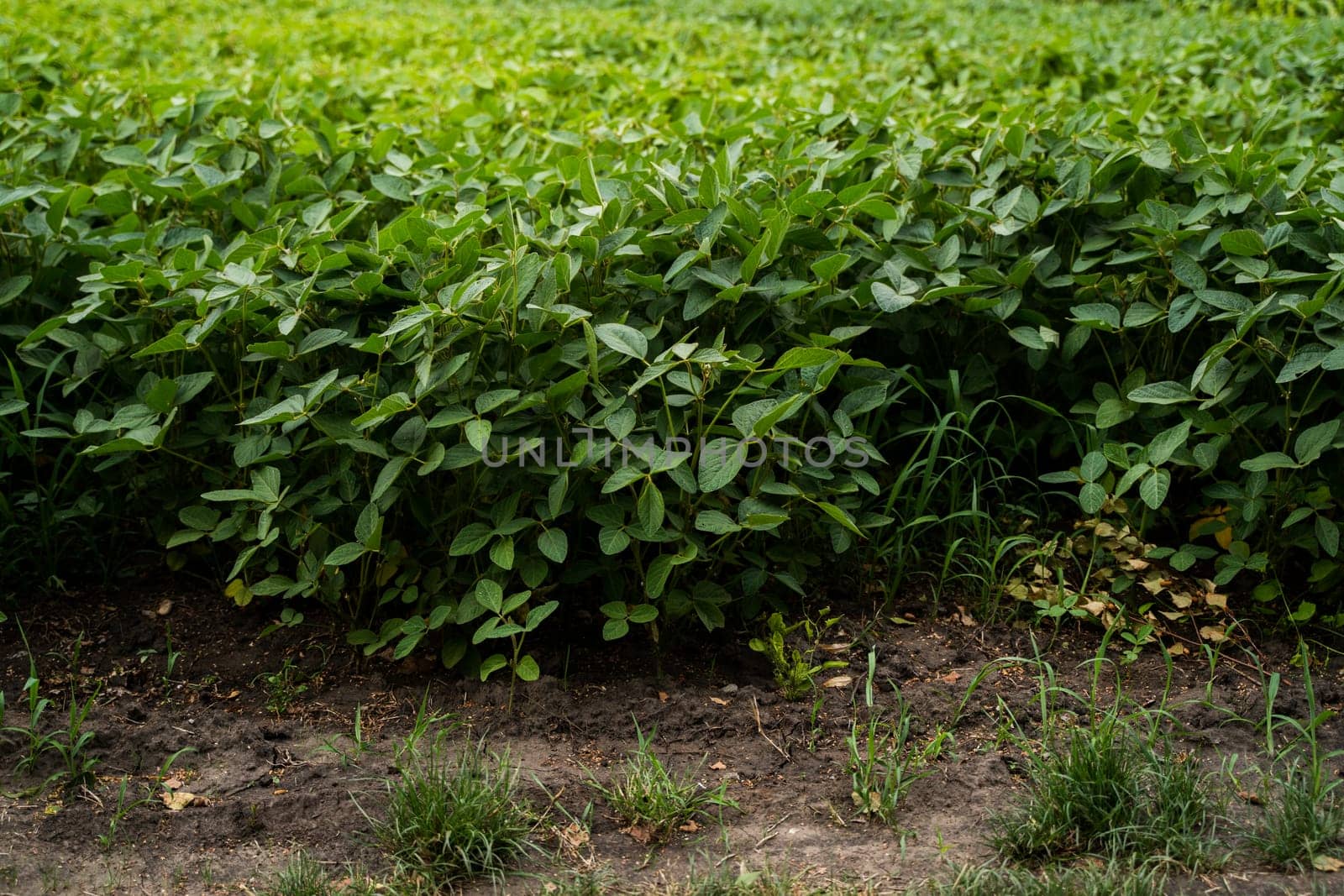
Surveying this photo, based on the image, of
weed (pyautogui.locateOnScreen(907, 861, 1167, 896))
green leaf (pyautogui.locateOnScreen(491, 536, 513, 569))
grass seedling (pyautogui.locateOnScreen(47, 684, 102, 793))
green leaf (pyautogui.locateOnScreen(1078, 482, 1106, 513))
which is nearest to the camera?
weed (pyautogui.locateOnScreen(907, 861, 1167, 896))

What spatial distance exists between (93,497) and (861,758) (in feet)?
6.30

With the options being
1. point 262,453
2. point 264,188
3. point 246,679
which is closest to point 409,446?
point 262,453

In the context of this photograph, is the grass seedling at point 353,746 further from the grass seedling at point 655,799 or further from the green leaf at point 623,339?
the green leaf at point 623,339

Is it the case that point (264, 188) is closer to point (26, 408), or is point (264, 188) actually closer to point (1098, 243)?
point (26, 408)

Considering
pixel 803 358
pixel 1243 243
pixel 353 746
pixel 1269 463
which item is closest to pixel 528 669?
pixel 353 746

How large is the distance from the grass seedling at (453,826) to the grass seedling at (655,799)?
162 millimetres

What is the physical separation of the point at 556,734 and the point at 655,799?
0.34 metres

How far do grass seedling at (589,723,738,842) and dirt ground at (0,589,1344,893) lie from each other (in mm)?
32

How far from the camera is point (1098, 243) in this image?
285 centimetres

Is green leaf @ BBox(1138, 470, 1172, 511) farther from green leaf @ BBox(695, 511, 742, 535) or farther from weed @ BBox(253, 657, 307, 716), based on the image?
weed @ BBox(253, 657, 307, 716)

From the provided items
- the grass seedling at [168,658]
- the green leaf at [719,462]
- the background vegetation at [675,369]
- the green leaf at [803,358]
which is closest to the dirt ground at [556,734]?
the grass seedling at [168,658]

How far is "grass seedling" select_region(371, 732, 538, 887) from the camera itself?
202 cm

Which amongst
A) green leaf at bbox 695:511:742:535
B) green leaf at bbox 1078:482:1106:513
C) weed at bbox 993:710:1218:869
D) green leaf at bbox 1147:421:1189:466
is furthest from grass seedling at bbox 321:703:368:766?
green leaf at bbox 1147:421:1189:466

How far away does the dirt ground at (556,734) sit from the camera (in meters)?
2.06
